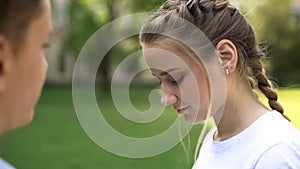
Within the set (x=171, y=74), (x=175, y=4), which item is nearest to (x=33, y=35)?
(x=171, y=74)

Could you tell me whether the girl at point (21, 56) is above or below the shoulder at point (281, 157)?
above

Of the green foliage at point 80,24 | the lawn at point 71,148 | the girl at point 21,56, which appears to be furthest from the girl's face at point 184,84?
the green foliage at point 80,24

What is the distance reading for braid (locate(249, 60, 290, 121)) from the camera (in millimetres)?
1837

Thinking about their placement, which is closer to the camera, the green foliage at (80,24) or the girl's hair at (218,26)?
the girl's hair at (218,26)

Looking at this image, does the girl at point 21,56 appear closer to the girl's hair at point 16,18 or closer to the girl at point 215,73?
the girl's hair at point 16,18

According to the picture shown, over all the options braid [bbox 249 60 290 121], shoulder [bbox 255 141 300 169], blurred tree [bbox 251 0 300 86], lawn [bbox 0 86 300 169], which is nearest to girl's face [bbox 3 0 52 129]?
shoulder [bbox 255 141 300 169]

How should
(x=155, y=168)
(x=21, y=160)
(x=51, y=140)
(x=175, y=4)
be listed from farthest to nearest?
1. (x=51, y=140)
2. (x=21, y=160)
3. (x=155, y=168)
4. (x=175, y=4)

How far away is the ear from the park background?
0.20 m

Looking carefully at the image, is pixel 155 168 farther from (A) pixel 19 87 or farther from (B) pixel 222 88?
(A) pixel 19 87

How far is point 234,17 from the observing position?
1.79 metres

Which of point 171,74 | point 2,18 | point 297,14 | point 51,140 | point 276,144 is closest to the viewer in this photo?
point 2,18

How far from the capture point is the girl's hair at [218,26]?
1.75 metres

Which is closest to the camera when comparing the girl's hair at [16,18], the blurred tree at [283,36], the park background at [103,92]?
the girl's hair at [16,18]

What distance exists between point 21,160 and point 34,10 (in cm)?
745
